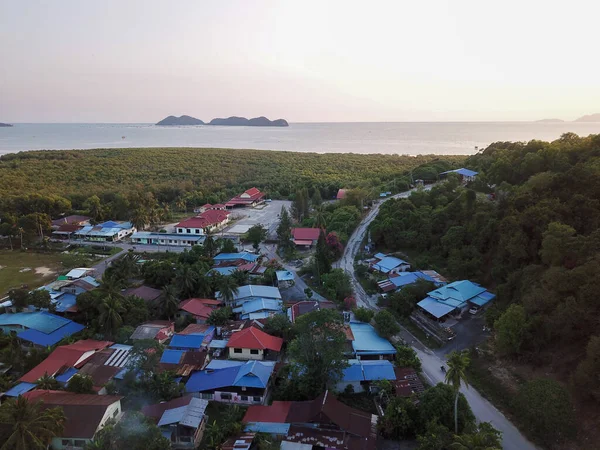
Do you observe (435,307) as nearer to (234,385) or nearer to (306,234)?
(234,385)

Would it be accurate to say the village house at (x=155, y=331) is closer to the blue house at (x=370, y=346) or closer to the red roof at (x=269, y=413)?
the red roof at (x=269, y=413)

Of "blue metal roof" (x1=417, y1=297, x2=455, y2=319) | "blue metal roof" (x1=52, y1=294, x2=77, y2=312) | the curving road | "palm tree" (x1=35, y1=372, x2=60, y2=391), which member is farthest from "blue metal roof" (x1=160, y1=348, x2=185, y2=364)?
"blue metal roof" (x1=417, y1=297, x2=455, y2=319)

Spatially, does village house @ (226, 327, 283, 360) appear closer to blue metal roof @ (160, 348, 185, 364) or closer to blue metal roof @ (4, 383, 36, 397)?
blue metal roof @ (160, 348, 185, 364)

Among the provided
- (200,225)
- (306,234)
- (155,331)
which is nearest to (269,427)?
(155,331)

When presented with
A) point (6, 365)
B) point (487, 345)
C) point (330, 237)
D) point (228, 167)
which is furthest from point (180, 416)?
point (228, 167)

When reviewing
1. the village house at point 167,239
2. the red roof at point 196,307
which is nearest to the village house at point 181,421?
the red roof at point 196,307

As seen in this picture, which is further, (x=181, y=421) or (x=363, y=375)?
(x=363, y=375)
